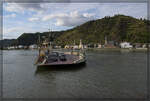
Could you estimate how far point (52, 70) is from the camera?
66.1 feet

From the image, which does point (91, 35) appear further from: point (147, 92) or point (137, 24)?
point (147, 92)

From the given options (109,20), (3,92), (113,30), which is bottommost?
(3,92)

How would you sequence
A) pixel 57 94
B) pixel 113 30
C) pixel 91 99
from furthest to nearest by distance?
pixel 113 30 → pixel 57 94 → pixel 91 99

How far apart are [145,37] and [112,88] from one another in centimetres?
12794

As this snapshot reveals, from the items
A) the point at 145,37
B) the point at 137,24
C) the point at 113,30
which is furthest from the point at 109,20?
the point at 145,37

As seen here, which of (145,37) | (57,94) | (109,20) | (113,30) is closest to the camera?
(57,94)

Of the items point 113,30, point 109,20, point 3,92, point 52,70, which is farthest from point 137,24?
point 3,92

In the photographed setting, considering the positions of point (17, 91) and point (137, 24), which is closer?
point (17, 91)

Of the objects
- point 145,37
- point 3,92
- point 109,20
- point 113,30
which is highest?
point 109,20

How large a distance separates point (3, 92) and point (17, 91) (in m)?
1.08

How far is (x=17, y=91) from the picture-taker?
36.8 feet

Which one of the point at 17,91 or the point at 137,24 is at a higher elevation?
the point at 137,24

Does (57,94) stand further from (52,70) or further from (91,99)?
(52,70)

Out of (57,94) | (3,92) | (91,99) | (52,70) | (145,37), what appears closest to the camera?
(91,99)
